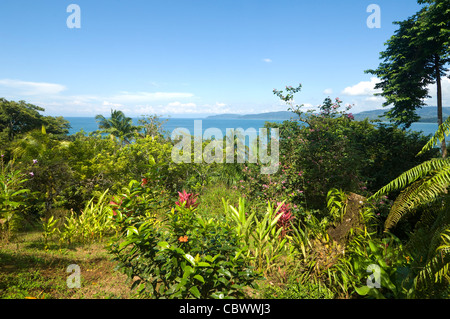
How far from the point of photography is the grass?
2.49 m

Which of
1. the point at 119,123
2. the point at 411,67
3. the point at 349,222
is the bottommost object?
the point at 349,222

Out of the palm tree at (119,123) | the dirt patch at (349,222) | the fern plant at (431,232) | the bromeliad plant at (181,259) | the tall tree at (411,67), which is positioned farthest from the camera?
the palm tree at (119,123)

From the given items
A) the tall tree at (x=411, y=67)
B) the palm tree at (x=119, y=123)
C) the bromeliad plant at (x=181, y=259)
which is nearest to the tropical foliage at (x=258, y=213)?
the bromeliad plant at (x=181, y=259)

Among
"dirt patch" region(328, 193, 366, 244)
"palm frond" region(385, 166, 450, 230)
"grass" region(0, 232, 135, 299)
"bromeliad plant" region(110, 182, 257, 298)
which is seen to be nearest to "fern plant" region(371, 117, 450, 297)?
"palm frond" region(385, 166, 450, 230)

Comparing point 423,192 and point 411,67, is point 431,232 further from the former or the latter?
point 411,67

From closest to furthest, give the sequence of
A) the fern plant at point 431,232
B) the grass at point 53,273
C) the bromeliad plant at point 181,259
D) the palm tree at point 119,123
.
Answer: the bromeliad plant at point 181,259 < the fern plant at point 431,232 < the grass at point 53,273 < the palm tree at point 119,123

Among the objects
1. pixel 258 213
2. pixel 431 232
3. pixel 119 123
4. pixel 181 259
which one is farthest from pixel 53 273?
pixel 119 123

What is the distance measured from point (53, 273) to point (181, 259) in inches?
Result: 80.8

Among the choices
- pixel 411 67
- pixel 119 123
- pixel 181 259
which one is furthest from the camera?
pixel 119 123

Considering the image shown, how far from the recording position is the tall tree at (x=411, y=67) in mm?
13766

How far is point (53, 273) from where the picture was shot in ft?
9.46

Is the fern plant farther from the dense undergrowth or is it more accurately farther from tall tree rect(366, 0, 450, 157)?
tall tree rect(366, 0, 450, 157)

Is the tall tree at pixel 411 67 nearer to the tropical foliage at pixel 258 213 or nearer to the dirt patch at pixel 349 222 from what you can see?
the tropical foliage at pixel 258 213

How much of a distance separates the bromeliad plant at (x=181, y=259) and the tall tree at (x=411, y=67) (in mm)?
17530
